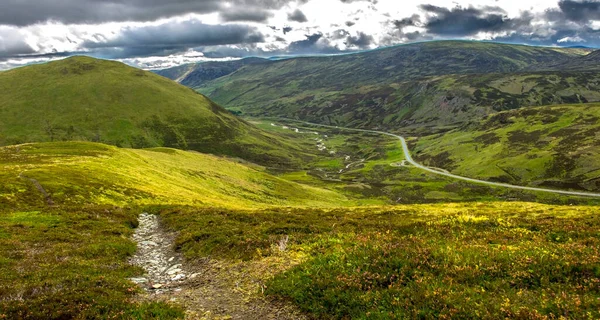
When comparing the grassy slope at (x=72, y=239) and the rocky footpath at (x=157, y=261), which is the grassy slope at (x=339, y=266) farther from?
the rocky footpath at (x=157, y=261)

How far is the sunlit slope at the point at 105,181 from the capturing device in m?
46.8

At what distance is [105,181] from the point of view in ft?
192

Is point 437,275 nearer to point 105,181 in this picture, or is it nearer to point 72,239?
point 72,239

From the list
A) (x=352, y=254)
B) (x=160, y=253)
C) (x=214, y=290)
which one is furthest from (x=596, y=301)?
(x=160, y=253)

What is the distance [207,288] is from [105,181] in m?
51.7

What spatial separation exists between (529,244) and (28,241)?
33286 millimetres

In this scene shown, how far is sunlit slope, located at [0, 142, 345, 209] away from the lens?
46781mm

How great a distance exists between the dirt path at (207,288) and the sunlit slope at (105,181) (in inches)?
1184

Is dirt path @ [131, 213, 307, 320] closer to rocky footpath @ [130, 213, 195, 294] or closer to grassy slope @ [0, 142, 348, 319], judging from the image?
rocky footpath @ [130, 213, 195, 294]

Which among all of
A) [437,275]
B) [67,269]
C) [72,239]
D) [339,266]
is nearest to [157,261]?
[67,269]

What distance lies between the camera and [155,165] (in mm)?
100625

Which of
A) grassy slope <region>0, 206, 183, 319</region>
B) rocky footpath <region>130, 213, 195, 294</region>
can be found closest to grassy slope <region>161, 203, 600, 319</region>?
rocky footpath <region>130, 213, 195, 294</region>

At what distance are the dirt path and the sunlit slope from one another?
30083 millimetres

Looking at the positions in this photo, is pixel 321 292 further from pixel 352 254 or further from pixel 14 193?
pixel 14 193
